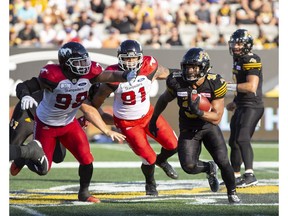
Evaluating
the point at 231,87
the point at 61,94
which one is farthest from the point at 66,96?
the point at 231,87

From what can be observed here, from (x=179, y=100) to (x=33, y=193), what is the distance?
190 cm

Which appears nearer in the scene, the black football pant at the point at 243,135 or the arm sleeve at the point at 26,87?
the arm sleeve at the point at 26,87

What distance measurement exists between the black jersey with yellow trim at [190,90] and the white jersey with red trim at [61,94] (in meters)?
0.71

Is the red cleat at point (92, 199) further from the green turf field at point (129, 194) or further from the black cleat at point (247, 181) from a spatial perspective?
the black cleat at point (247, 181)

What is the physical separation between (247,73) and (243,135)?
0.69 m

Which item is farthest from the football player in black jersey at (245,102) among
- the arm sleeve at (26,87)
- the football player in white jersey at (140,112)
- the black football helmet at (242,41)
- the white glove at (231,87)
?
the arm sleeve at (26,87)

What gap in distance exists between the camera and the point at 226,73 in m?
14.1

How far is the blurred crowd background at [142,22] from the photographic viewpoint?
15320 mm

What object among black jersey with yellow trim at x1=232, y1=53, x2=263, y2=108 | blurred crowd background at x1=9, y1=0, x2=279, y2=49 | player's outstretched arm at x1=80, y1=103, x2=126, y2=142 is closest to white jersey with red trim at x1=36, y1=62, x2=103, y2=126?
player's outstretched arm at x1=80, y1=103, x2=126, y2=142

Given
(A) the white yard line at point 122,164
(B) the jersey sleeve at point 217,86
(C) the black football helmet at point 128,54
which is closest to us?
(B) the jersey sleeve at point 217,86

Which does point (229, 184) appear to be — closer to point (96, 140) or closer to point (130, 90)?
point (130, 90)

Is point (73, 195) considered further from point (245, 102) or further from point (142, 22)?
point (142, 22)

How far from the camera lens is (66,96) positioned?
6473 mm
